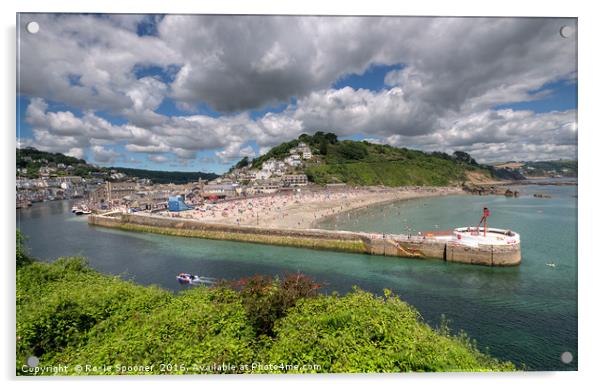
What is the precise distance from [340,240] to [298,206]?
17.4 meters

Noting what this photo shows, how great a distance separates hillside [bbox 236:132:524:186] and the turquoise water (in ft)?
108

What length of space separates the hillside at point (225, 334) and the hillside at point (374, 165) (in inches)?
2003

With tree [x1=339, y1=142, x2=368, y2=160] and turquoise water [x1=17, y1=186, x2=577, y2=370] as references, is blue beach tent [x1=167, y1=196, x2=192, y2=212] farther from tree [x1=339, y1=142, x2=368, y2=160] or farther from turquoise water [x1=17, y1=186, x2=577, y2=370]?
tree [x1=339, y1=142, x2=368, y2=160]

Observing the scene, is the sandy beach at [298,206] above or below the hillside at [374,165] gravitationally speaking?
below

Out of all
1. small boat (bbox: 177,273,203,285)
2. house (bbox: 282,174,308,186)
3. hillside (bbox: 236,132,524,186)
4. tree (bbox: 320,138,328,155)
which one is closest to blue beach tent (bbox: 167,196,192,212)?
small boat (bbox: 177,273,203,285)

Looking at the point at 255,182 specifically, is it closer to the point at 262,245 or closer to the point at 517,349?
the point at 262,245

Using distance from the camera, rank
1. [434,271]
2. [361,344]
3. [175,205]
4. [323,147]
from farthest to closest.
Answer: [323,147] < [175,205] < [434,271] < [361,344]

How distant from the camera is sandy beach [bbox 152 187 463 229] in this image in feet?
85.9

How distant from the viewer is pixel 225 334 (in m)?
3.84

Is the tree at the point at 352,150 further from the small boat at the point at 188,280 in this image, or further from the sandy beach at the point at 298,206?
the small boat at the point at 188,280

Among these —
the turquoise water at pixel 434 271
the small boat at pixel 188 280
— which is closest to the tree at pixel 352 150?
the turquoise water at pixel 434 271

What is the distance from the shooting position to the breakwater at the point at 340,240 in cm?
1412

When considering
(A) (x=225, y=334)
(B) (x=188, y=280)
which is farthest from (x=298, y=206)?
(A) (x=225, y=334)

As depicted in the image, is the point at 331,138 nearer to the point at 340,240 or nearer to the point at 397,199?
the point at 397,199
